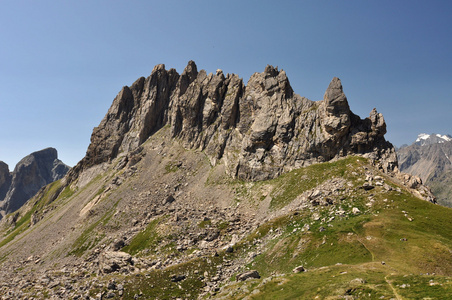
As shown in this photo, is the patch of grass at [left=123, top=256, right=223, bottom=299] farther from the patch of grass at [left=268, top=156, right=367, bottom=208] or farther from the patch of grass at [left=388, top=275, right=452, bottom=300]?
the patch of grass at [left=388, top=275, right=452, bottom=300]

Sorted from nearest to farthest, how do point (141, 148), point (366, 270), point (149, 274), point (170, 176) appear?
point (366, 270)
point (149, 274)
point (170, 176)
point (141, 148)

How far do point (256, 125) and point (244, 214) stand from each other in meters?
42.9

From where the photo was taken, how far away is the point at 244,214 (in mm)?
92875

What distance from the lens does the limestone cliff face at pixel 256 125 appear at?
9856 cm

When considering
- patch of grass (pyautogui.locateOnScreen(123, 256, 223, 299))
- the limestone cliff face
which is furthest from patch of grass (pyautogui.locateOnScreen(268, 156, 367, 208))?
patch of grass (pyautogui.locateOnScreen(123, 256, 223, 299))

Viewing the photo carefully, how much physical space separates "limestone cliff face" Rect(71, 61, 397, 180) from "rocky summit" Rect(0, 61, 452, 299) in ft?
1.93

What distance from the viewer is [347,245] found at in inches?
2046

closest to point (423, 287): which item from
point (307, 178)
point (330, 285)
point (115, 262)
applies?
point (330, 285)

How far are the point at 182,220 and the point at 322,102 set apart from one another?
71300mm

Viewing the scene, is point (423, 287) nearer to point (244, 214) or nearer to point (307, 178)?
point (307, 178)

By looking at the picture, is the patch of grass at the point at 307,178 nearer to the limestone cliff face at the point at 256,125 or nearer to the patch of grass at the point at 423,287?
the limestone cliff face at the point at 256,125

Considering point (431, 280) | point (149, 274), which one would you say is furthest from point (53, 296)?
point (431, 280)

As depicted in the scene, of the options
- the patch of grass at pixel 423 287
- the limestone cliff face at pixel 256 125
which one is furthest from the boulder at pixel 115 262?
the patch of grass at pixel 423 287

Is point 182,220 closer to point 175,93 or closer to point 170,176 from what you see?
point 170,176
